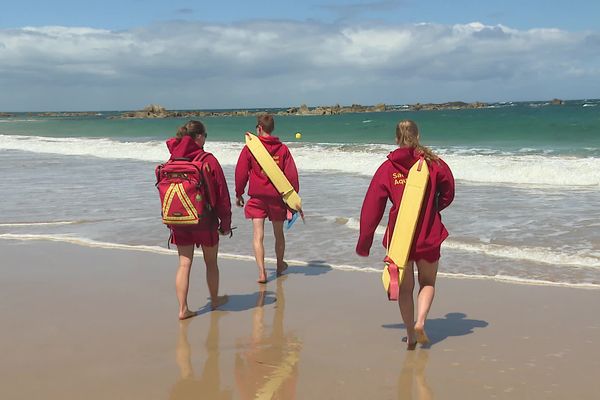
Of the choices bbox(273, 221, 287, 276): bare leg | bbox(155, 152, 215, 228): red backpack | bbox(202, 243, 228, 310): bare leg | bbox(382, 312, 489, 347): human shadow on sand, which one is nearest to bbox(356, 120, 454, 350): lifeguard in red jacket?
bbox(382, 312, 489, 347): human shadow on sand

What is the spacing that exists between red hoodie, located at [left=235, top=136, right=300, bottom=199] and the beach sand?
0.91m

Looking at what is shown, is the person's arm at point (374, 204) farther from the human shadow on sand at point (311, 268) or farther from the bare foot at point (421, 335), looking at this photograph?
the human shadow on sand at point (311, 268)

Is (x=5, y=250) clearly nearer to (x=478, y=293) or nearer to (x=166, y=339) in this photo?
(x=166, y=339)

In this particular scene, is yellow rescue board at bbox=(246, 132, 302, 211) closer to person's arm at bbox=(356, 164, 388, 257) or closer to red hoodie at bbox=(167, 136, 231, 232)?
red hoodie at bbox=(167, 136, 231, 232)

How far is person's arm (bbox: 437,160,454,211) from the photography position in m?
4.39

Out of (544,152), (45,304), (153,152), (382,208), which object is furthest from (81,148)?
(382,208)

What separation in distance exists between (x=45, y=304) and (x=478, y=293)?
3794 mm

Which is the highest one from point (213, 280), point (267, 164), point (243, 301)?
point (267, 164)

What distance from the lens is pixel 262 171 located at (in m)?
6.60

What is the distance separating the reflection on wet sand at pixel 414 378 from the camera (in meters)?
3.86

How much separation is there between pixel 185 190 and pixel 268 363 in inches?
58.4

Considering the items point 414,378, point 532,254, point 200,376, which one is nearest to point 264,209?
point 200,376

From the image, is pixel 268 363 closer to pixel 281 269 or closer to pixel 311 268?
pixel 281 269

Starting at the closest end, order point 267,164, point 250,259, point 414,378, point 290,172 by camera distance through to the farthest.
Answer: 1. point 414,378
2. point 267,164
3. point 290,172
4. point 250,259
